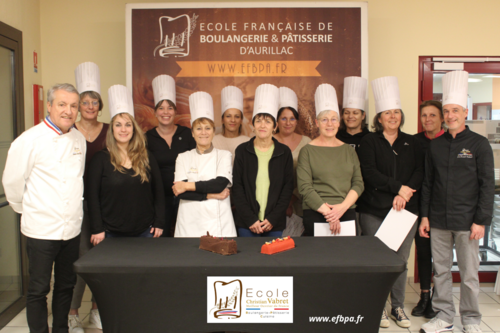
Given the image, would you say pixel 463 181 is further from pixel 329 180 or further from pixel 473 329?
pixel 473 329

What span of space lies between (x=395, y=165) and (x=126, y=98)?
1847 millimetres

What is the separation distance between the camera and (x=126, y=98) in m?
2.50

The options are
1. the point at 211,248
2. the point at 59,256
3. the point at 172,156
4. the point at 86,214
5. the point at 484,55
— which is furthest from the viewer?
the point at 484,55

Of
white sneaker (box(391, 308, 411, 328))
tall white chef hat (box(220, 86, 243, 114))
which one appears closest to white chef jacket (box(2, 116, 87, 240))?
tall white chef hat (box(220, 86, 243, 114))

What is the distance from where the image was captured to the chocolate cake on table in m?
1.80

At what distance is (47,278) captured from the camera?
2.12m

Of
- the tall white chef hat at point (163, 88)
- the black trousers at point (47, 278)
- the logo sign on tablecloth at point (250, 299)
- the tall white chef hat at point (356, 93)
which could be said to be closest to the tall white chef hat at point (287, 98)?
the tall white chef hat at point (356, 93)

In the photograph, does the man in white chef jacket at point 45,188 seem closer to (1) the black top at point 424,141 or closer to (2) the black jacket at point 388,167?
(2) the black jacket at point 388,167

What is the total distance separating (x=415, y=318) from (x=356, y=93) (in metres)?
1.74

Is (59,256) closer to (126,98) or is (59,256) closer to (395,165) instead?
(126,98)

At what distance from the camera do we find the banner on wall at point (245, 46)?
3.10m

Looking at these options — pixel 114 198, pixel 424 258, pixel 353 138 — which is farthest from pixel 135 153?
pixel 424 258

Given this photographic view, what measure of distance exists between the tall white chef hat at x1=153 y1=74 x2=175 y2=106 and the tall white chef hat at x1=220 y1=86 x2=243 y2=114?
399 millimetres

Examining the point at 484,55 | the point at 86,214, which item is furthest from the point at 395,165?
the point at 86,214
